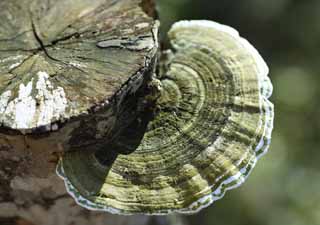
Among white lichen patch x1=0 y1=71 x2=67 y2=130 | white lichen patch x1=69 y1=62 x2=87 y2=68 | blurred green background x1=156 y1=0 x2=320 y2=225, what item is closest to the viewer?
white lichen patch x1=0 y1=71 x2=67 y2=130

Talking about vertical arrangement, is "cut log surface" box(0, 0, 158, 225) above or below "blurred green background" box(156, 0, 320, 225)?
above

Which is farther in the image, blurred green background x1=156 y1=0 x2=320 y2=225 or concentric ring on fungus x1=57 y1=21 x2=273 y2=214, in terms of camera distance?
blurred green background x1=156 y1=0 x2=320 y2=225

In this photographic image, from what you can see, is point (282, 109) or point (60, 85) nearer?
point (60, 85)

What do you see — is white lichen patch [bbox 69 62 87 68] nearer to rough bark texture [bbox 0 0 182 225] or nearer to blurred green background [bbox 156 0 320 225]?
rough bark texture [bbox 0 0 182 225]

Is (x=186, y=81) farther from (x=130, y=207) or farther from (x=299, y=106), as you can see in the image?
(x=299, y=106)

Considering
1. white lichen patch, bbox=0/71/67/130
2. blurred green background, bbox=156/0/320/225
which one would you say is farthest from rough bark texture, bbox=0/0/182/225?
blurred green background, bbox=156/0/320/225

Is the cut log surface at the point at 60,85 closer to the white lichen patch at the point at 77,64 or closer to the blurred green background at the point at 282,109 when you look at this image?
the white lichen patch at the point at 77,64

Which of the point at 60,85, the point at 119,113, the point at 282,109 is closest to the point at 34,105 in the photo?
the point at 60,85

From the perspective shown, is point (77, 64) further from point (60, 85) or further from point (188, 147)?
point (188, 147)

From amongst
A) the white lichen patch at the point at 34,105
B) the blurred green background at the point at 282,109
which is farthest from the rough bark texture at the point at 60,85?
the blurred green background at the point at 282,109
